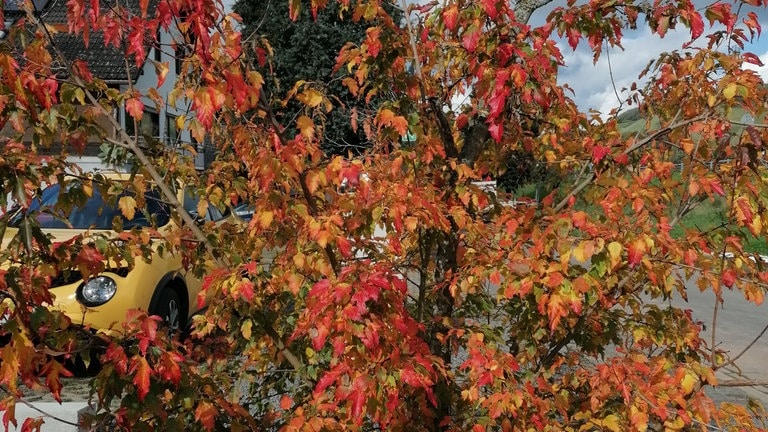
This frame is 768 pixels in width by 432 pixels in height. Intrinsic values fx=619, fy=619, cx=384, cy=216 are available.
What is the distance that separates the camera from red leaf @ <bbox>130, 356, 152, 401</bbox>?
68.3 inches

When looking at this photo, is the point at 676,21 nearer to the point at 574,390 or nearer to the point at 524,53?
the point at 524,53

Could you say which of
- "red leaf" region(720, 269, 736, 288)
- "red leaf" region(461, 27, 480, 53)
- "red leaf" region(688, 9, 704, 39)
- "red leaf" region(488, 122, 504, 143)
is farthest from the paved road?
"red leaf" region(461, 27, 480, 53)

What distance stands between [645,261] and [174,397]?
157 centimetres

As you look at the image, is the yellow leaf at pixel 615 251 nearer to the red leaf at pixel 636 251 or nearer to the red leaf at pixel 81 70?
the red leaf at pixel 636 251

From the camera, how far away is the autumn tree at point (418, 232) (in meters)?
1.81

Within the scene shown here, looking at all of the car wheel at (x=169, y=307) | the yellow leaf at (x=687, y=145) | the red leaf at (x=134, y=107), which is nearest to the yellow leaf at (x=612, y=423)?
the yellow leaf at (x=687, y=145)

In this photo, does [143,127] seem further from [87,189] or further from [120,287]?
[120,287]

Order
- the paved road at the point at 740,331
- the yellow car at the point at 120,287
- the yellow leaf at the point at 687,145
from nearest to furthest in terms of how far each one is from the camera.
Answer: the yellow leaf at the point at 687,145 → the yellow car at the point at 120,287 → the paved road at the point at 740,331

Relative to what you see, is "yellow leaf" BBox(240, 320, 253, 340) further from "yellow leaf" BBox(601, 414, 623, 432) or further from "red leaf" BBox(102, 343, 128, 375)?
"yellow leaf" BBox(601, 414, 623, 432)

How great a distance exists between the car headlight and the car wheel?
16.2 inches

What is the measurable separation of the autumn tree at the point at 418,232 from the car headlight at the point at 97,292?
202 centimetres

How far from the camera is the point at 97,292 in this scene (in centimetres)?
447

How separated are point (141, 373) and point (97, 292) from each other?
3047mm

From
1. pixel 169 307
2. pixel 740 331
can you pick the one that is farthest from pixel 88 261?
pixel 740 331
